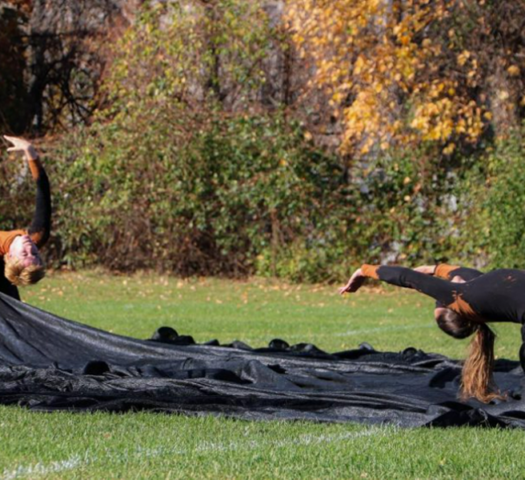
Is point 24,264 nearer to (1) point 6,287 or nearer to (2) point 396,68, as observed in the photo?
(1) point 6,287

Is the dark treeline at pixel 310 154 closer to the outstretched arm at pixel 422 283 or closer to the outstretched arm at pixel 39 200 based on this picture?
the outstretched arm at pixel 39 200

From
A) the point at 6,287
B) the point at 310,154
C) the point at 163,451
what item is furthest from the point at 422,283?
the point at 310,154

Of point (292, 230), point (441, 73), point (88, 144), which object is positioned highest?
point (441, 73)

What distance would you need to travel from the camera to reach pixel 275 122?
2106cm

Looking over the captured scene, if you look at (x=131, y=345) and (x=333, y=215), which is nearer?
(x=131, y=345)

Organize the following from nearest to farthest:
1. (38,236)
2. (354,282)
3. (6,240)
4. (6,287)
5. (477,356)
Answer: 1. (477,356)
2. (354,282)
3. (6,240)
4. (38,236)
5. (6,287)

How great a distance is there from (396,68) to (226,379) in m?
12.4

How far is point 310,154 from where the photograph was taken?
69.1ft

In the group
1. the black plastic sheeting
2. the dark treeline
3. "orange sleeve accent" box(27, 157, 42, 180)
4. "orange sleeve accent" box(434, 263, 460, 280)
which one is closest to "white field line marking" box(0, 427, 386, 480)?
the black plastic sheeting

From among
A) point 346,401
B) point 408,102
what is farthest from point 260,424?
point 408,102

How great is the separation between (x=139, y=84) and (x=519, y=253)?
8.26 m

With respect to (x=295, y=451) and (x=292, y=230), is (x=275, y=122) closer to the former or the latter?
(x=292, y=230)

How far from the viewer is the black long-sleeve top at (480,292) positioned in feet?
23.6

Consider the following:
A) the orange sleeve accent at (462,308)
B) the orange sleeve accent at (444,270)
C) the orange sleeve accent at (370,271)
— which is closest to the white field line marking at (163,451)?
the orange sleeve accent at (462,308)
